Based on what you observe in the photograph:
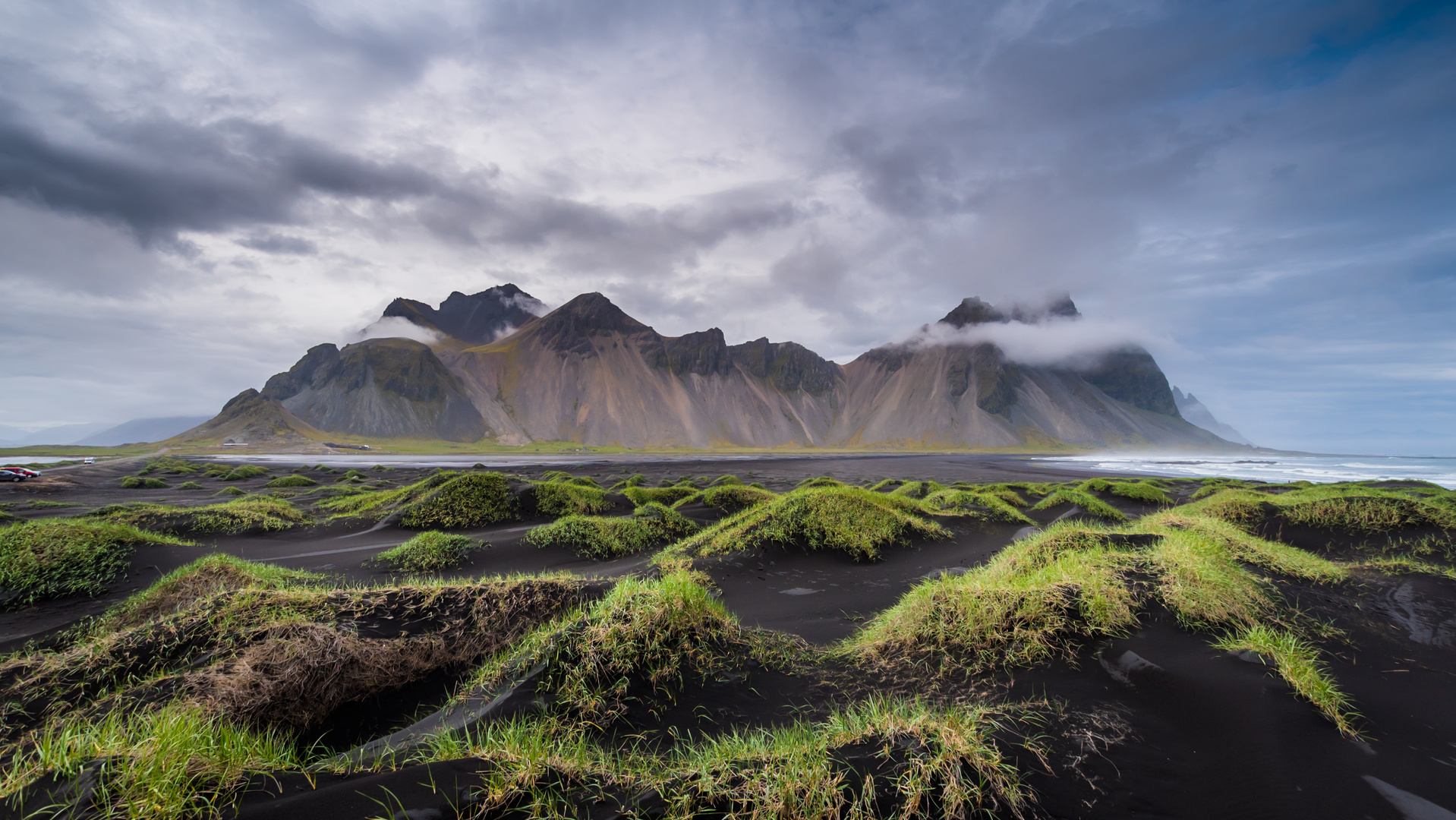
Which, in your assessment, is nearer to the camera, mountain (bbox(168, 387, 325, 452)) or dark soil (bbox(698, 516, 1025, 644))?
dark soil (bbox(698, 516, 1025, 644))

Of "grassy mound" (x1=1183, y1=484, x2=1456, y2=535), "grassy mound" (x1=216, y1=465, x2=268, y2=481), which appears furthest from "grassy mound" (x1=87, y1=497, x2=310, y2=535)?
"grassy mound" (x1=216, y1=465, x2=268, y2=481)

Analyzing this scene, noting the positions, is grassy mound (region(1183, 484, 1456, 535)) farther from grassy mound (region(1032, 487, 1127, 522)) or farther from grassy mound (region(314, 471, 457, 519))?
grassy mound (region(314, 471, 457, 519))

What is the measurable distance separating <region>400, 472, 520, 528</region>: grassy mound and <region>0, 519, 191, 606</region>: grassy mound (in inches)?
283

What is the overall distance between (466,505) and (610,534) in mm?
6489

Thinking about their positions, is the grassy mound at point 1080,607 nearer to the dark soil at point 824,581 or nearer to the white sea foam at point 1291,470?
the dark soil at point 824,581

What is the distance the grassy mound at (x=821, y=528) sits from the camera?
11.8m

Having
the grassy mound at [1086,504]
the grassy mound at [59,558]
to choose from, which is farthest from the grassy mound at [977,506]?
the grassy mound at [59,558]

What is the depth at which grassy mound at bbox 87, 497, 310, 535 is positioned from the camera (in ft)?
45.7

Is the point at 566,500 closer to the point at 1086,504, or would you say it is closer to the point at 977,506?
the point at 977,506

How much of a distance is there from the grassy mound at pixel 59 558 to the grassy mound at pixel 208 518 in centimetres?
412

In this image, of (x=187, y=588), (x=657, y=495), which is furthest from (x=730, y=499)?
(x=187, y=588)

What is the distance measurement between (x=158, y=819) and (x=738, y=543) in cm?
978

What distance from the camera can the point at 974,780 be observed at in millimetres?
2979

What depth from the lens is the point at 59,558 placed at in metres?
8.71
